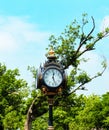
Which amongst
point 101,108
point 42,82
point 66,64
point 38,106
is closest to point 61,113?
point 38,106

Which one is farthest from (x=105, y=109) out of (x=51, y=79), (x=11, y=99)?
(x=51, y=79)

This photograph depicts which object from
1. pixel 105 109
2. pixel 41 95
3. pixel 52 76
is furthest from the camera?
pixel 105 109

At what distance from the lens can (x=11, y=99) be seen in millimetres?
29656

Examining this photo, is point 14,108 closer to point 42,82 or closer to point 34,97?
point 34,97

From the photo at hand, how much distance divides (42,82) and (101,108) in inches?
2096

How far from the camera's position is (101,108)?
202 ft

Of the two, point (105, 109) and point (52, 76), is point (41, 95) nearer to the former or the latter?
point (52, 76)

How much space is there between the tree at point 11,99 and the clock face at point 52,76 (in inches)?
736

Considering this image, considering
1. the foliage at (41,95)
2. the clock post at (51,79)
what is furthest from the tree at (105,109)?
the clock post at (51,79)

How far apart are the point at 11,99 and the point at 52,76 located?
21.0 m

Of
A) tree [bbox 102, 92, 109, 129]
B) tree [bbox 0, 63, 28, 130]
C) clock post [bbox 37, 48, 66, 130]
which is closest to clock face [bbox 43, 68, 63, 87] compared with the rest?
clock post [bbox 37, 48, 66, 130]

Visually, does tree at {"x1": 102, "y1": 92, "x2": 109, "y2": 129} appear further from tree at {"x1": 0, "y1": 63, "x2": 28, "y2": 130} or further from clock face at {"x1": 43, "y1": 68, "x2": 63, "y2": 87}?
clock face at {"x1": 43, "y1": 68, "x2": 63, "y2": 87}

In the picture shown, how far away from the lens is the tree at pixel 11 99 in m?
28.2

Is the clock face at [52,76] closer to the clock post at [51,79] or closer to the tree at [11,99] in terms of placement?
the clock post at [51,79]
